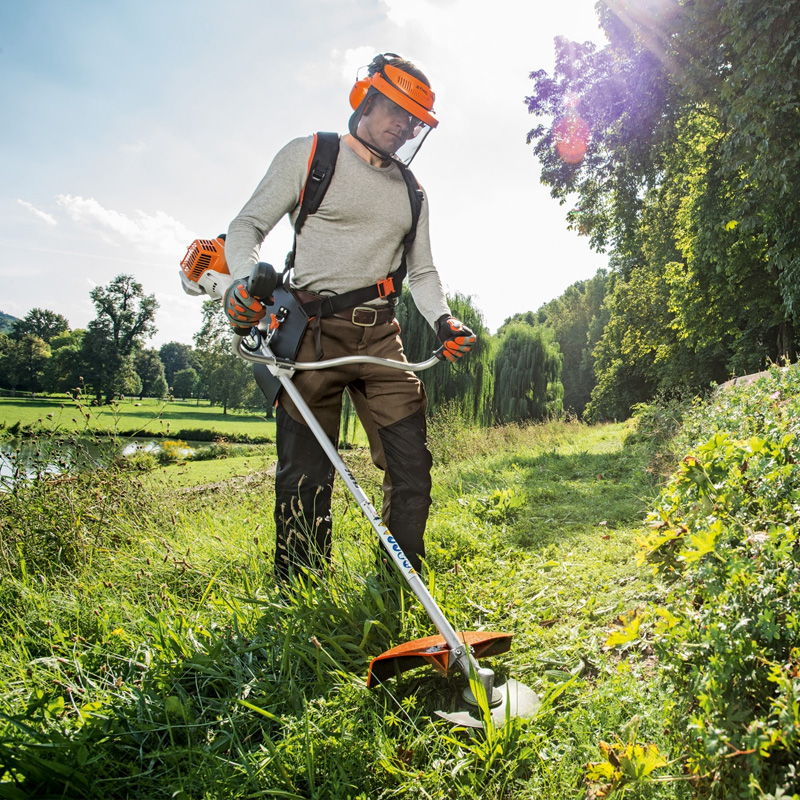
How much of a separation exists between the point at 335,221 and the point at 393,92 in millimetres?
610

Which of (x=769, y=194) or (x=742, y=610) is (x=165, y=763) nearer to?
(x=742, y=610)

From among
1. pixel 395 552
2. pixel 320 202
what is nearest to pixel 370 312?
pixel 320 202

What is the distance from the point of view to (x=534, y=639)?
2287 millimetres

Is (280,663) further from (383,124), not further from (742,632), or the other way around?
(383,124)

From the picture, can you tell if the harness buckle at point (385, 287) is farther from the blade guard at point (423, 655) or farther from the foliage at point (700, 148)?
the foliage at point (700, 148)

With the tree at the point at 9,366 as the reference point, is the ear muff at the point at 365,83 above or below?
below

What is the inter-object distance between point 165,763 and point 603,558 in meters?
2.42

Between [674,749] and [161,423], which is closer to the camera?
[674,749]

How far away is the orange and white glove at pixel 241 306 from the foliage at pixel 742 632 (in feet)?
5.52

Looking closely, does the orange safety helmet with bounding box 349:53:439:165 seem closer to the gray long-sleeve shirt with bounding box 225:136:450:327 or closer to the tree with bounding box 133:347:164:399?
the gray long-sleeve shirt with bounding box 225:136:450:327

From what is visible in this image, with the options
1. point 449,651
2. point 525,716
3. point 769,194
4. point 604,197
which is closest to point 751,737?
point 525,716

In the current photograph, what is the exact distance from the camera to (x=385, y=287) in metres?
2.64

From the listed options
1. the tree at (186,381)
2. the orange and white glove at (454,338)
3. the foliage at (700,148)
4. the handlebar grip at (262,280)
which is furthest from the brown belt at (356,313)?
the tree at (186,381)

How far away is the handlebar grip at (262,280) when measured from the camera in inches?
81.9
